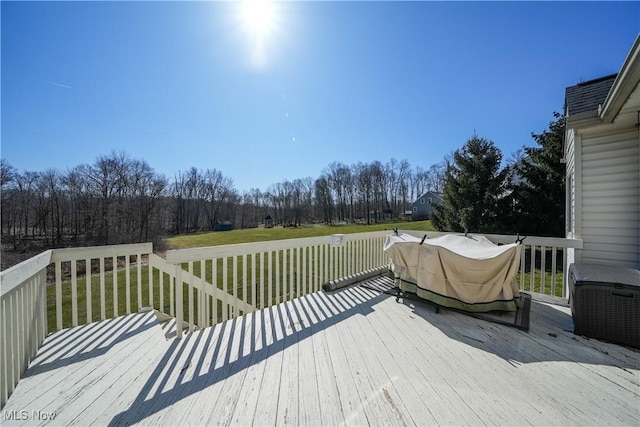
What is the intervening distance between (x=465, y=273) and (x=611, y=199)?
2538mm

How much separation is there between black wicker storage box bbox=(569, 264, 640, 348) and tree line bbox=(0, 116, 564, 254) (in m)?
8.69

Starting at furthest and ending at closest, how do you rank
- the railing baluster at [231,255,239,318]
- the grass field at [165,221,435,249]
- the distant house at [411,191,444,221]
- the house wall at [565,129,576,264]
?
the distant house at [411,191,444,221], the grass field at [165,221,435,249], the house wall at [565,129,576,264], the railing baluster at [231,255,239,318]

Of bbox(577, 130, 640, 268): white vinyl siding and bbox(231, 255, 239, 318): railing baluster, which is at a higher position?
bbox(577, 130, 640, 268): white vinyl siding

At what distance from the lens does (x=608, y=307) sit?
2.40 metres

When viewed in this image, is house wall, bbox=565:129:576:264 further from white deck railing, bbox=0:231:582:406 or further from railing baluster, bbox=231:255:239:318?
railing baluster, bbox=231:255:239:318

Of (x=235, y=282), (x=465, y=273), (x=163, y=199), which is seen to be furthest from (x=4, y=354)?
(x=163, y=199)

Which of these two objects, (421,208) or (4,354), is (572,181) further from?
(421,208)

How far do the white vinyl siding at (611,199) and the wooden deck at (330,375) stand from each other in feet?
4.80

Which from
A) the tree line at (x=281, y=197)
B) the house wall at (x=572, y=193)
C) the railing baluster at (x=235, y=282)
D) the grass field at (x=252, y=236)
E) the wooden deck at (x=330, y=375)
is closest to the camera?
the wooden deck at (x=330, y=375)

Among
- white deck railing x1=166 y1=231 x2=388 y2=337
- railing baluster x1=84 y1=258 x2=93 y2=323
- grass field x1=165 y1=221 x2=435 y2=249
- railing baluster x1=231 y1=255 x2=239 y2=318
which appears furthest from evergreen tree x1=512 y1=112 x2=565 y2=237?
railing baluster x1=84 y1=258 x2=93 y2=323

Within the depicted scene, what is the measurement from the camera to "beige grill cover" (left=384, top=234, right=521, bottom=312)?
283cm

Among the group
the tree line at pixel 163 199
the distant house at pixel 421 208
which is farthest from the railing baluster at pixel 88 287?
the distant house at pixel 421 208

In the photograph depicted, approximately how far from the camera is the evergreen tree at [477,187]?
34.3ft

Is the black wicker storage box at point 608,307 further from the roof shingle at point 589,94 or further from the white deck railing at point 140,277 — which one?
the roof shingle at point 589,94
